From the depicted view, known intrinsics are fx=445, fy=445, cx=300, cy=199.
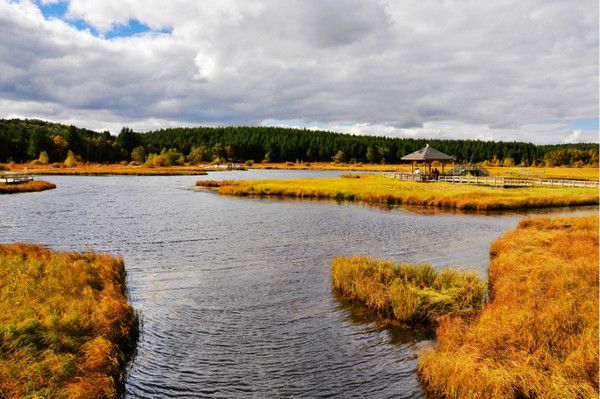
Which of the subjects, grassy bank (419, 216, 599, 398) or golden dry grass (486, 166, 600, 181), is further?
golden dry grass (486, 166, 600, 181)

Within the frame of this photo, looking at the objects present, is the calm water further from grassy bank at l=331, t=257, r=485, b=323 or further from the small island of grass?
the small island of grass

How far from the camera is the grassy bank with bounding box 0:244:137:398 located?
882cm

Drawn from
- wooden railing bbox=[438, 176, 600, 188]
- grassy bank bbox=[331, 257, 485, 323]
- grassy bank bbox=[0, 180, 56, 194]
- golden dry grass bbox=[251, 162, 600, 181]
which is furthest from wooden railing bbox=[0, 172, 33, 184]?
golden dry grass bbox=[251, 162, 600, 181]

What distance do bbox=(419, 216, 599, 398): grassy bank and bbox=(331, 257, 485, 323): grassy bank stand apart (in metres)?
0.88

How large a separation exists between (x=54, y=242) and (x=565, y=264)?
86.8ft

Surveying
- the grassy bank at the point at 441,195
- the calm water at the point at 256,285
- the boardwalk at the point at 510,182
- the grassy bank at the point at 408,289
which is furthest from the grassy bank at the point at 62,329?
the boardwalk at the point at 510,182

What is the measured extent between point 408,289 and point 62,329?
10.7m

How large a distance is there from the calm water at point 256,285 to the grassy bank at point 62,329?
2.79ft

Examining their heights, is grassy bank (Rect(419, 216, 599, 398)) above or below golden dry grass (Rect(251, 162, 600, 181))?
below

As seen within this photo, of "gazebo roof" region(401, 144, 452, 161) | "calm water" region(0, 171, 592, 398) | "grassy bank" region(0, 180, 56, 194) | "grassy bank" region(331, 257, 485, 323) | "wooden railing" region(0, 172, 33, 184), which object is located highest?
"gazebo roof" region(401, 144, 452, 161)

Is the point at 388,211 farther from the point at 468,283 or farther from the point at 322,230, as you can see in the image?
the point at 468,283

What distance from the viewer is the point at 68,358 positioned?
9.80 metres

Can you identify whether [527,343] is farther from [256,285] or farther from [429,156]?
[429,156]

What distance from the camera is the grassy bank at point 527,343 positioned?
898cm
